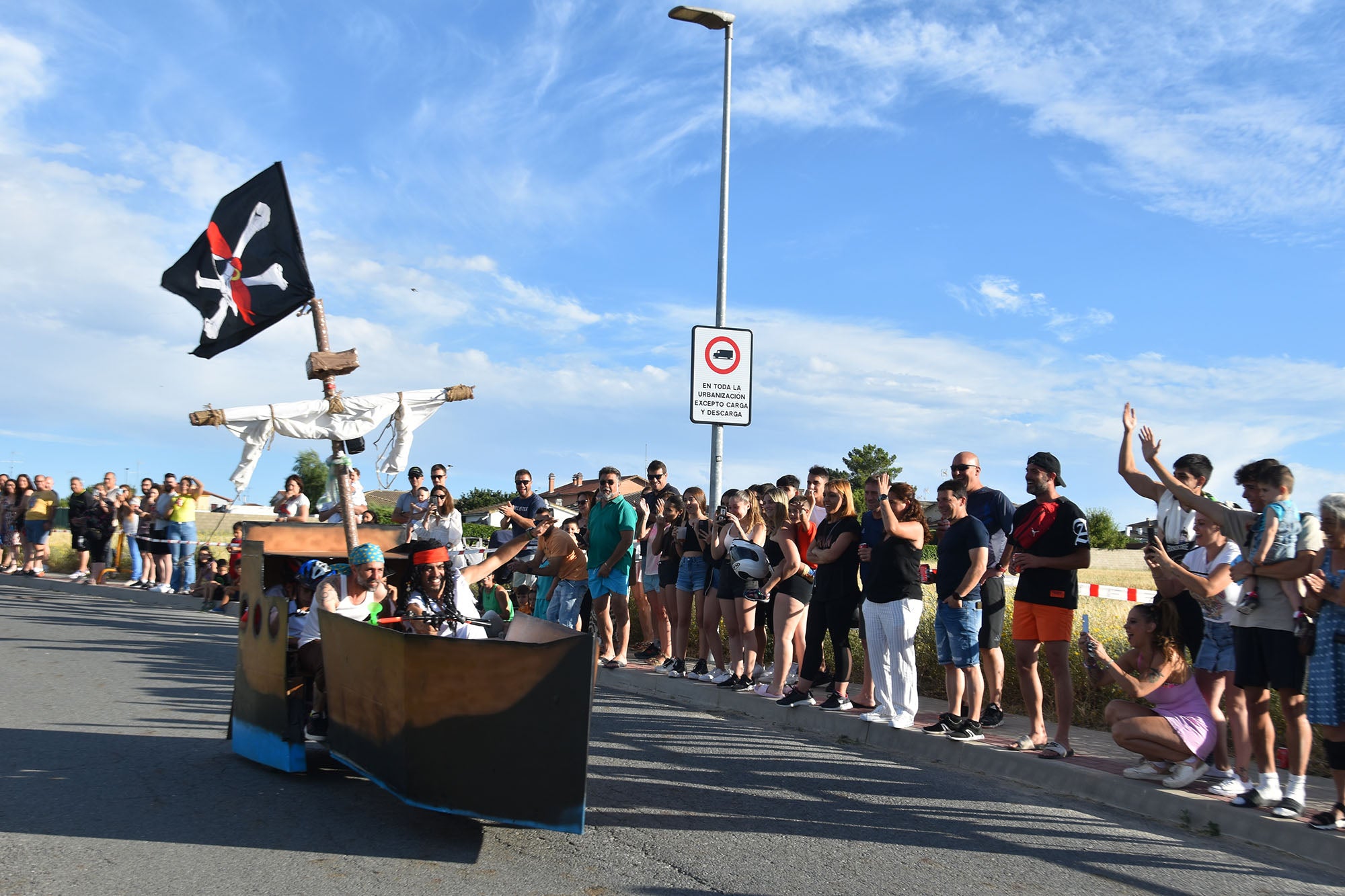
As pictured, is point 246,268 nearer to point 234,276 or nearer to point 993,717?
point 234,276

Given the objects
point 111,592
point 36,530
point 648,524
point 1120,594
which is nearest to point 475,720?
point 648,524

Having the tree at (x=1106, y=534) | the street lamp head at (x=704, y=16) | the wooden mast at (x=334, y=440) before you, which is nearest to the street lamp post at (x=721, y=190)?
the street lamp head at (x=704, y=16)

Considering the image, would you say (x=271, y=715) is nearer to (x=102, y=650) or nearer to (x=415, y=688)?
(x=415, y=688)

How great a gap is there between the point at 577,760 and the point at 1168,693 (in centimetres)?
408

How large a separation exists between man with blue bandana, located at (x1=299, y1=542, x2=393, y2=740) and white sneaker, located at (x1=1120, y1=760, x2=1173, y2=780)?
4.76 metres

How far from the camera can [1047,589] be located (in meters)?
7.78

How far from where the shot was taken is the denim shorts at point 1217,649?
6.82 metres

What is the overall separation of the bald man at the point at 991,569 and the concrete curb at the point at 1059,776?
3.40 ft

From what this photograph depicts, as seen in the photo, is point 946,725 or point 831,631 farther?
point 831,631

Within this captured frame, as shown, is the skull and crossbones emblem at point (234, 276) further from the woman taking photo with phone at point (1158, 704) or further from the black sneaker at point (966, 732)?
the woman taking photo with phone at point (1158, 704)

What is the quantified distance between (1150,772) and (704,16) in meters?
10.6

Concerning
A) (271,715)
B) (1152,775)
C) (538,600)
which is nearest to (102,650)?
(538,600)

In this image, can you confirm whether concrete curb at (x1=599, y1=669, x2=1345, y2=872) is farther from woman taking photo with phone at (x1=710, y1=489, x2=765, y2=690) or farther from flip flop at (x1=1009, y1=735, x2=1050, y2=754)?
woman taking photo with phone at (x1=710, y1=489, x2=765, y2=690)

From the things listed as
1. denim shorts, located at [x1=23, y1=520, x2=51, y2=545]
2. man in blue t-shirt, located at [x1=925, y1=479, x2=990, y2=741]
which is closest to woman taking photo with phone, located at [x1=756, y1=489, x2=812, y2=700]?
man in blue t-shirt, located at [x1=925, y1=479, x2=990, y2=741]
